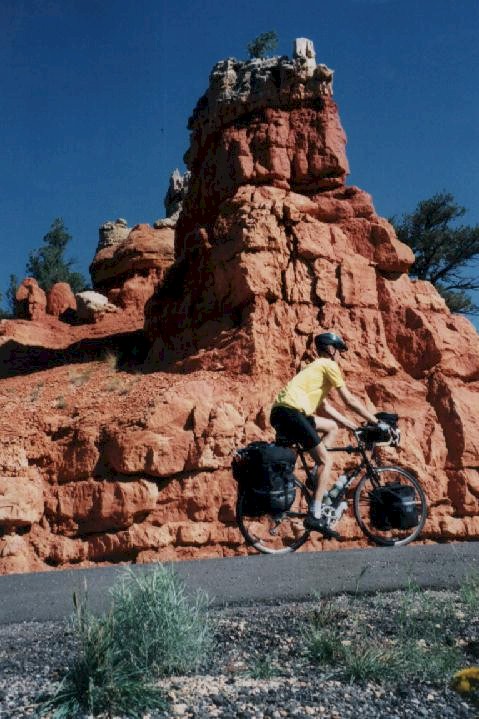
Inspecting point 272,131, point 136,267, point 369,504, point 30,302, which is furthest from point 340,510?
point 30,302

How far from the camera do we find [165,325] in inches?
757

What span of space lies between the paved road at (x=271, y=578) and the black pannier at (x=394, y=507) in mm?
463

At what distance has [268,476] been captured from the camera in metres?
7.58

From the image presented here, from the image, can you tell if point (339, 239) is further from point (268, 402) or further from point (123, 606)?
point (123, 606)

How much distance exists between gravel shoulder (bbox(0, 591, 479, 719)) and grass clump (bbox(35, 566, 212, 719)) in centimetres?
12

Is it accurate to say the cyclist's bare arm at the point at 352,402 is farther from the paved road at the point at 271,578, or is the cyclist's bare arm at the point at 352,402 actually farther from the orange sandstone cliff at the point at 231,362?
the orange sandstone cliff at the point at 231,362

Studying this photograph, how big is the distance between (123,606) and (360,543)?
9.52m

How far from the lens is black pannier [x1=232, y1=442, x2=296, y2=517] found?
7.56 m

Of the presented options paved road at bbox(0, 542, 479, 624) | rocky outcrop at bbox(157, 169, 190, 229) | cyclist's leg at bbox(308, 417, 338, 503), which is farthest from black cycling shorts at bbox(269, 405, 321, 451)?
rocky outcrop at bbox(157, 169, 190, 229)

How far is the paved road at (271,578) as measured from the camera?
261 inches

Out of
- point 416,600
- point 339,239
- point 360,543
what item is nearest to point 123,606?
point 416,600

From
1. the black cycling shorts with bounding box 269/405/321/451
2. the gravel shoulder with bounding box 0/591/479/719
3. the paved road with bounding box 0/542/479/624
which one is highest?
the black cycling shorts with bounding box 269/405/321/451

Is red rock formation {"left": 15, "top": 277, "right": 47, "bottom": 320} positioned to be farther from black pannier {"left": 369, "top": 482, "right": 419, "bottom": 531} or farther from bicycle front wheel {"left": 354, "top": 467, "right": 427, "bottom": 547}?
black pannier {"left": 369, "top": 482, "right": 419, "bottom": 531}

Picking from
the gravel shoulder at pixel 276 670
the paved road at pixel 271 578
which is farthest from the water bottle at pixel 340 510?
the gravel shoulder at pixel 276 670
